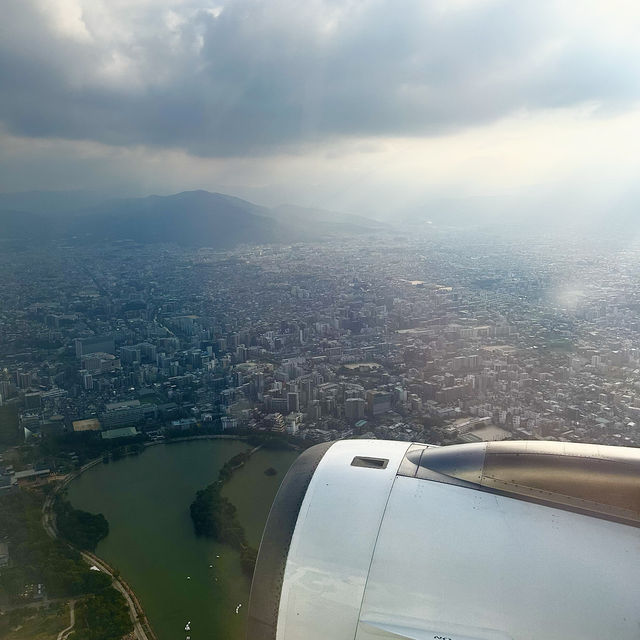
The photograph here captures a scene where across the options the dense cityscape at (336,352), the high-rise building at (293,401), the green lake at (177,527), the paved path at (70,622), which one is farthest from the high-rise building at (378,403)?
the paved path at (70,622)

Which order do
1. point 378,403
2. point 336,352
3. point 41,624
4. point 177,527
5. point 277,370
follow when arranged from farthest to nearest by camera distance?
point 336,352
point 277,370
point 378,403
point 177,527
point 41,624

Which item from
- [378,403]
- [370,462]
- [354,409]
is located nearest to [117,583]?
[354,409]

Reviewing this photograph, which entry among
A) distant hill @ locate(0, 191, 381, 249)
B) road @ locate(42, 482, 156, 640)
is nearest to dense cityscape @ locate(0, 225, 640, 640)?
road @ locate(42, 482, 156, 640)

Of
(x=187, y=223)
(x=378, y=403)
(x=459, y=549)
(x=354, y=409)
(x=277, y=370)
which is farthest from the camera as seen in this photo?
(x=187, y=223)

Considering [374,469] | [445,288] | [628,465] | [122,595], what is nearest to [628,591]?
[628,465]

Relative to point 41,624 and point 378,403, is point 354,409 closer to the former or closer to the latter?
point 378,403

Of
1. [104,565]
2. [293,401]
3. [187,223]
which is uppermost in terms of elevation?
[187,223]
